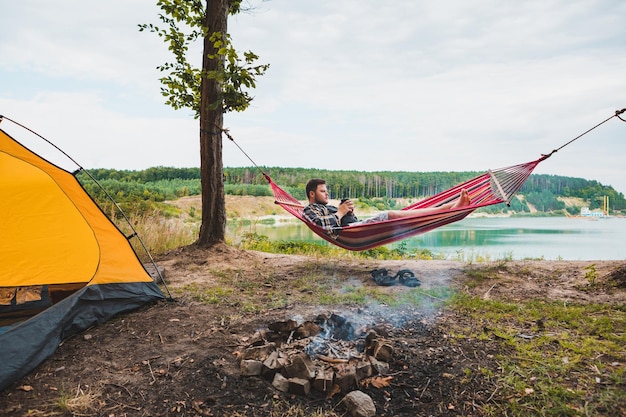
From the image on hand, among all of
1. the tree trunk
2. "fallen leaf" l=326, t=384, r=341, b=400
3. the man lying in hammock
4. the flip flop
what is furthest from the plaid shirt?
"fallen leaf" l=326, t=384, r=341, b=400

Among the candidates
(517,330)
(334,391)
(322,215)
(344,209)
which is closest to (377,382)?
(334,391)

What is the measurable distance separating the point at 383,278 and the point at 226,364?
74.0 inches

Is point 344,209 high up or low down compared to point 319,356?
up

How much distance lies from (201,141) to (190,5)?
1.59 m

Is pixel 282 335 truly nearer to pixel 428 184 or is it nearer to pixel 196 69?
pixel 196 69

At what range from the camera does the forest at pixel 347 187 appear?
7.73m

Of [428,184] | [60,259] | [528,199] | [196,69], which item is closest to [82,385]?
[60,259]

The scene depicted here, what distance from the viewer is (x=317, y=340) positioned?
2.04 meters

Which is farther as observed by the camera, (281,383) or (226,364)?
(226,364)

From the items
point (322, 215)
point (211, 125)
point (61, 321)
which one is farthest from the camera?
point (211, 125)

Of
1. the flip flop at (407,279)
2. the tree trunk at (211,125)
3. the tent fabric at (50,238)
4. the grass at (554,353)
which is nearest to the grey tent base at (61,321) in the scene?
the tent fabric at (50,238)

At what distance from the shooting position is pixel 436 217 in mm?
3279

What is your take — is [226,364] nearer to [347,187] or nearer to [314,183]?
[314,183]

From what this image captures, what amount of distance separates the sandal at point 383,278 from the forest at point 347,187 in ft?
11.2
